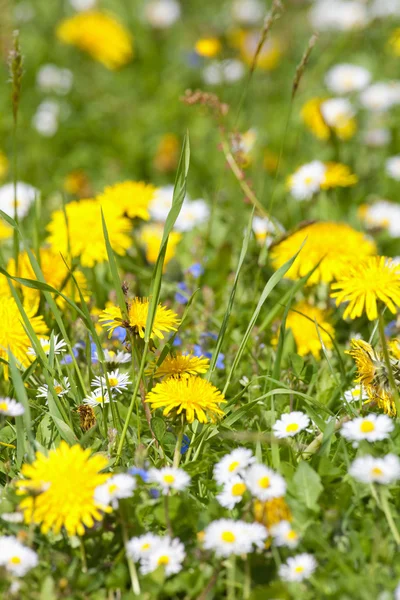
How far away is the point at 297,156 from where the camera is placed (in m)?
3.97

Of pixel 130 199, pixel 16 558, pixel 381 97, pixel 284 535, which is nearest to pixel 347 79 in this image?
pixel 381 97

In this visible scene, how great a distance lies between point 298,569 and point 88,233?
138cm

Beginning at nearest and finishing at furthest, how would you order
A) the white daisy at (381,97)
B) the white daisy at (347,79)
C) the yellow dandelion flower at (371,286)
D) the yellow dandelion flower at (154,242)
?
the yellow dandelion flower at (371,286) → the yellow dandelion flower at (154,242) → the white daisy at (381,97) → the white daisy at (347,79)

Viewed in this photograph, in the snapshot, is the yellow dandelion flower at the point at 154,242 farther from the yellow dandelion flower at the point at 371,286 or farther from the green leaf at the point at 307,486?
the green leaf at the point at 307,486

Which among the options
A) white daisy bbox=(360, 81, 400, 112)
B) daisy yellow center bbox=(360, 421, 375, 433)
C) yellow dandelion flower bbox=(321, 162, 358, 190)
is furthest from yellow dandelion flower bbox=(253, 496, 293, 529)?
white daisy bbox=(360, 81, 400, 112)

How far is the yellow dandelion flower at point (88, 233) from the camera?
2.47 metres

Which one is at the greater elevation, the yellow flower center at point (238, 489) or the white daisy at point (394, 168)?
the white daisy at point (394, 168)

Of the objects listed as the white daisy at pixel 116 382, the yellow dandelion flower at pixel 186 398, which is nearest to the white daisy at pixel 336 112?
the white daisy at pixel 116 382

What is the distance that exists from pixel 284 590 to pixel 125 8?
5.35 m

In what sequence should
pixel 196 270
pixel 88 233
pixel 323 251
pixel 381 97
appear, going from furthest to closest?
pixel 381 97
pixel 196 270
pixel 88 233
pixel 323 251

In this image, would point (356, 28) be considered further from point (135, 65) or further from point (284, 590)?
point (284, 590)

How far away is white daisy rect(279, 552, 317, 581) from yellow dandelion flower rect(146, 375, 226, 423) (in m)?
0.36

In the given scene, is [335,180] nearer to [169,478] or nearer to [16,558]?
[169,478]

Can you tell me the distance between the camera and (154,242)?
301 centimetres
